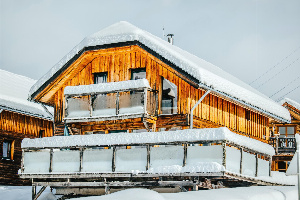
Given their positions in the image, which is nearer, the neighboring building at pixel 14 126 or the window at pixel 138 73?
the window at pixel 138 73

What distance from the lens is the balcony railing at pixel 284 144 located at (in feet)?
129

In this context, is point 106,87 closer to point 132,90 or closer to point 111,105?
point 111,105

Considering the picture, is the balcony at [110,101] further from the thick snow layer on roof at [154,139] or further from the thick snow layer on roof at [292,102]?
the thick snow layer on roof at [292,102]

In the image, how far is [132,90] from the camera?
23.0 m

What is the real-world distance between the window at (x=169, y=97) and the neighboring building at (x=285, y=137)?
17140 millimetres

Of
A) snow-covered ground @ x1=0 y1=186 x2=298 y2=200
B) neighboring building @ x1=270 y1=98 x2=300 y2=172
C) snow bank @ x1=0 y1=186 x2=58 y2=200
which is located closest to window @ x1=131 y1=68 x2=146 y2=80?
snow bank @ x1=0 y1=186 x2=58 y2=200

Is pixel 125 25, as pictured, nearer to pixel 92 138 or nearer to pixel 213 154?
pixel 92 138

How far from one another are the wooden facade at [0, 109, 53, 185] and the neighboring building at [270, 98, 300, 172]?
17.3 meters

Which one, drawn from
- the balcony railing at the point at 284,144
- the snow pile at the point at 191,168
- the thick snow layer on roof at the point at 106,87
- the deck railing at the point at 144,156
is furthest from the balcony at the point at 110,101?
the balcony railing at the point at 284,144

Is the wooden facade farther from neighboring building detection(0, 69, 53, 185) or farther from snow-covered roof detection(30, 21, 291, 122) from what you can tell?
snow-covered roof detection(30, 21, 291, 122)

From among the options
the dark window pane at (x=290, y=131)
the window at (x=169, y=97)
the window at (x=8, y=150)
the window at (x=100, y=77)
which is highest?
the window at (x=100, y=77)

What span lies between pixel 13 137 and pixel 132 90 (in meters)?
11.2

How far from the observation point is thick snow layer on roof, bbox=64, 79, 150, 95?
74.7 feet

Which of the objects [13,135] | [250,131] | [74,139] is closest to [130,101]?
[74,139]
